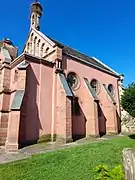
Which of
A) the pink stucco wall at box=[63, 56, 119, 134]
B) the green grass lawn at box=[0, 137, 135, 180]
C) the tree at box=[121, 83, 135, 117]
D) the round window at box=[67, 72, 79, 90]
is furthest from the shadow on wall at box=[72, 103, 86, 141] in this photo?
the green grass lawn at box=[0, 137, 135, 180]

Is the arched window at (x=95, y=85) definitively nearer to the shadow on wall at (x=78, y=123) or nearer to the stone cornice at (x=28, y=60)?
the shadow on wall at (x=78, y=123)

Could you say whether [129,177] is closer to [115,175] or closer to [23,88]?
[115,175]

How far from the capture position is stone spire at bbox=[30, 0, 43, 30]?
72.3 feet

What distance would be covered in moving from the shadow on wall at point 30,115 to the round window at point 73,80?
15.0 ft

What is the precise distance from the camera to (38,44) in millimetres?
20562

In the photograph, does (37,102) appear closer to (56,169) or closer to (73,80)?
(73,80)

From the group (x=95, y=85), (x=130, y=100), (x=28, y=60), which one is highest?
(x=28, y=60)

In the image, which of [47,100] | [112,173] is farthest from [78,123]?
[112,173]

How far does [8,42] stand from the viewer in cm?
2039

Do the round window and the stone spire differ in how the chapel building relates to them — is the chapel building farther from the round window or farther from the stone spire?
the stone spire

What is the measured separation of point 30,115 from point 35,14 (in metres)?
16.2

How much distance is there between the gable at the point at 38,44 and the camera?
18.4m

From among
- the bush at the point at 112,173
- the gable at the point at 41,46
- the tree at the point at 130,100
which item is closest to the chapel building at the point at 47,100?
the gable at the point at 41,46

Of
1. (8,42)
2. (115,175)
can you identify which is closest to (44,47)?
(8,42)
